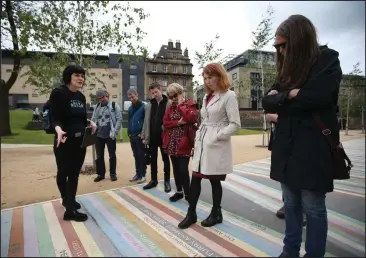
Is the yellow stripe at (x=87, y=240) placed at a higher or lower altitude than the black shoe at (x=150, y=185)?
higher

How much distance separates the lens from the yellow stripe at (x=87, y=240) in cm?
144

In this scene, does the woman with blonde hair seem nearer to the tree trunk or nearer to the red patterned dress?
the red patterned dress

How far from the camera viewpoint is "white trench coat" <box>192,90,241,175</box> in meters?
1.89

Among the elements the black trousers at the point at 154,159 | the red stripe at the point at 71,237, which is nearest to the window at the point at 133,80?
the black trousers at the point at 154,159

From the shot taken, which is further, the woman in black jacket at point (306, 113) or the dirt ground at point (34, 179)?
the dirt ground at point (34, 179)

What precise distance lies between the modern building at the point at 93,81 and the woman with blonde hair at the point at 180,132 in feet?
1.65

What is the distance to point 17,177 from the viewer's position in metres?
3.23

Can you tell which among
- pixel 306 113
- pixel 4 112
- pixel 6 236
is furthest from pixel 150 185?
pixel 306 113

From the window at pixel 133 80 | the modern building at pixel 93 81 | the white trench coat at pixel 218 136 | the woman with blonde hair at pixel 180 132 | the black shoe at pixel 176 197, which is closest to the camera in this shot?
the modern building at pixel 93 81

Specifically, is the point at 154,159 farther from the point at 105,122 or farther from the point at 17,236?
the point at 17,236

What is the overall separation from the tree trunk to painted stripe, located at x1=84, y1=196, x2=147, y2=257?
1057mm

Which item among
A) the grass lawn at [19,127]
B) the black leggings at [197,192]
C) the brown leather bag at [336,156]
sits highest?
the grass lawn at [19,127]

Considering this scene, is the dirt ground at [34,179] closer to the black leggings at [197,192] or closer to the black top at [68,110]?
the black top at [68,110]

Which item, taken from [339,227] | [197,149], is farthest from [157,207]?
[339,227]
